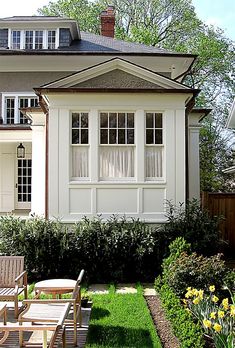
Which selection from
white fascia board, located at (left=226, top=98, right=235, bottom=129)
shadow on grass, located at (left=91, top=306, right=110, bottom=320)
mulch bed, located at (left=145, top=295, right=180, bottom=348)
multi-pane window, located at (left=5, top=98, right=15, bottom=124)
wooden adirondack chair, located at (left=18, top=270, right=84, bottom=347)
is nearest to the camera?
wooden adirondack chair, located at (left=18, top=270, right=84, bottom=347)

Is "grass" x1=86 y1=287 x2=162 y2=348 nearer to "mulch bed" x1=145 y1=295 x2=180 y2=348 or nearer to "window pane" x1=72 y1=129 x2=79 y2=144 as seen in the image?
"mulch bed" x1=145 y1=295 x2=180 y2=348

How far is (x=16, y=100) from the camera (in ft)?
66.2

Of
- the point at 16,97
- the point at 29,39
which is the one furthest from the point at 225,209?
the point at 29,39

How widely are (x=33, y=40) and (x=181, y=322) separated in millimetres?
17026

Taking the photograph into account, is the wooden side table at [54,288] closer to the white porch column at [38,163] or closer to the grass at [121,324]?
the grass at [121,324]

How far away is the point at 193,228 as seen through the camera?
37.9 feet

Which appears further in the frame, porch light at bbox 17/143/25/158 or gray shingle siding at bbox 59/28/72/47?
gray shingle siding at bbox 59/28/72/47

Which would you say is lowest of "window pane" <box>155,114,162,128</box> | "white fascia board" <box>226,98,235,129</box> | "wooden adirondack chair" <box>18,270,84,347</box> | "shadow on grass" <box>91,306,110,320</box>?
"shadow on grass" <box>91,306,110,320</box>

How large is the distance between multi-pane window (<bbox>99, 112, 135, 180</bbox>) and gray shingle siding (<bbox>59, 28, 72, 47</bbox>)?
9.83 m

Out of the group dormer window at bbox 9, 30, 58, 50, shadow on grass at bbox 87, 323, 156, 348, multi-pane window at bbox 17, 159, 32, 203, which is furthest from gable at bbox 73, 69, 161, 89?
dormer window at bbox 9, 30, 58, 50

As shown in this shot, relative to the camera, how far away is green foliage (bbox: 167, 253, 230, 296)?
27.4 ft

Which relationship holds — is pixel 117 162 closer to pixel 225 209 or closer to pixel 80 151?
pixel 80 151

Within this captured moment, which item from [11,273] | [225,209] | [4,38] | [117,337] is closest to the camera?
[117,337]

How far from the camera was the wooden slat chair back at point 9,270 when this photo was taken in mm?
8570
